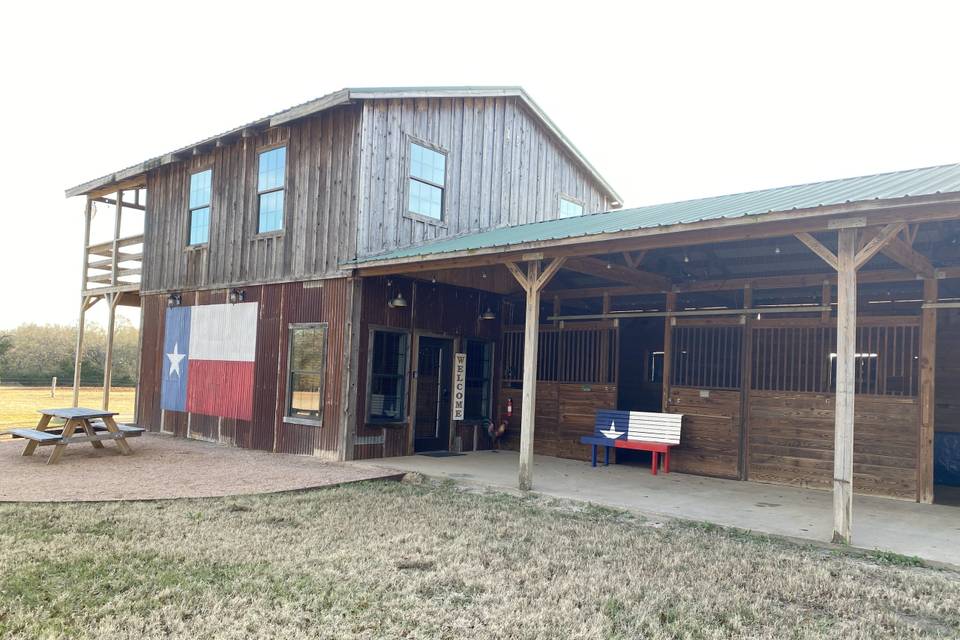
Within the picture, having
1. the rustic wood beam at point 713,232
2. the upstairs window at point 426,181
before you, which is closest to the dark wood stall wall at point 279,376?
the upstairs window at point 426,181

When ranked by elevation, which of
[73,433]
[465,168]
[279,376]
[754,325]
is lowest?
[73,433]

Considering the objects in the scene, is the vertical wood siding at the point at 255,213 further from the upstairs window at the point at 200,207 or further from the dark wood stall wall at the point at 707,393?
the dark wood stall wall at the point at 707,393

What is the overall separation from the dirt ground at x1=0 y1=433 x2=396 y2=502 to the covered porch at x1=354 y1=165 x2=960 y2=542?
6.57 feet

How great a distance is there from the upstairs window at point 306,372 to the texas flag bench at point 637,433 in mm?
3743

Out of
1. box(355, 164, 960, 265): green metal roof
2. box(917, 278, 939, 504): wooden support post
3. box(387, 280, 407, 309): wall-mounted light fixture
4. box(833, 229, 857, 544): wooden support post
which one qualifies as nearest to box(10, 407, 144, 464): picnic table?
box(387, 280, 407, 309): wall-mounted light fixture

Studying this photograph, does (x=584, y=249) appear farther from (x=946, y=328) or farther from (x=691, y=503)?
(x=946, y=328)

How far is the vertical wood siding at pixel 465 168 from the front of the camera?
10039 mm

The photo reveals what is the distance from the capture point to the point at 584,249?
23.8 feet

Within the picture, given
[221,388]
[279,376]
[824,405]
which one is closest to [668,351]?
[824,405]

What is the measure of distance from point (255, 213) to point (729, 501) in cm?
818

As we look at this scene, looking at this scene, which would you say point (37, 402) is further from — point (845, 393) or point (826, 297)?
point (845, 393)

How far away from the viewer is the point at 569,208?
557 inches

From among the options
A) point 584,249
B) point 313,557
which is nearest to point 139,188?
point 584,249

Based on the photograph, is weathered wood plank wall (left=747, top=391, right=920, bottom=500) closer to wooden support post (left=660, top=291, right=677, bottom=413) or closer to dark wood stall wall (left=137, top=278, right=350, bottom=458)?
wooden support post (left=660, top=291, right=677, bottom=413)
